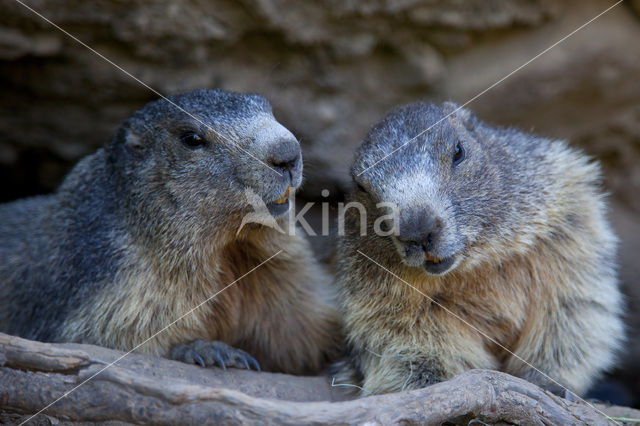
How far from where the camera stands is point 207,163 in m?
4.64

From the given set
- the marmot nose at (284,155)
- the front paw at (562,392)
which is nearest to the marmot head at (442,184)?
the marmot nose at (284,155)

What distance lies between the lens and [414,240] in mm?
3926

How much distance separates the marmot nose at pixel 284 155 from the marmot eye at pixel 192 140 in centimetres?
61

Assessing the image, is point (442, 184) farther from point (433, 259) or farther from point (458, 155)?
point (433, 259)

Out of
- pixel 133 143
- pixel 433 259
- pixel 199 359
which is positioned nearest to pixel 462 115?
pixel 433 259

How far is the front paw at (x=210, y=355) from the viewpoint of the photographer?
4.71 m

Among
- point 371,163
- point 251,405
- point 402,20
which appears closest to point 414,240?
point 371,163

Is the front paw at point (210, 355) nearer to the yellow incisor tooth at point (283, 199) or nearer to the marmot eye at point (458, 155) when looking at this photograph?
the yellow incisor tooth at point (283, 199)

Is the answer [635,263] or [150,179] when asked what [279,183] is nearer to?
[150,179]

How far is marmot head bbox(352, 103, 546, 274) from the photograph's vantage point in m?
4.00

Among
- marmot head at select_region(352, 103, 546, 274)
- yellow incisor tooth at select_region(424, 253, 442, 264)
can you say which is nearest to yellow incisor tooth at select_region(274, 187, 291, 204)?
marmot head at select_region(352, 103, 546, 274)

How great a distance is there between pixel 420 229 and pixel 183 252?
1.70 meters

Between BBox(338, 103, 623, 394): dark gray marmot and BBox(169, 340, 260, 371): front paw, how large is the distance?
2.47ft

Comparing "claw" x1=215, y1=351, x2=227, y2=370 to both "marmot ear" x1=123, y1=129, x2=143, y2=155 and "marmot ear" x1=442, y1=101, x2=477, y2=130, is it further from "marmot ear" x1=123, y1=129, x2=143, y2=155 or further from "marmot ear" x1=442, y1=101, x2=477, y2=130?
"marmot ear" x1=442, y1=101, x2=477, y2=130
